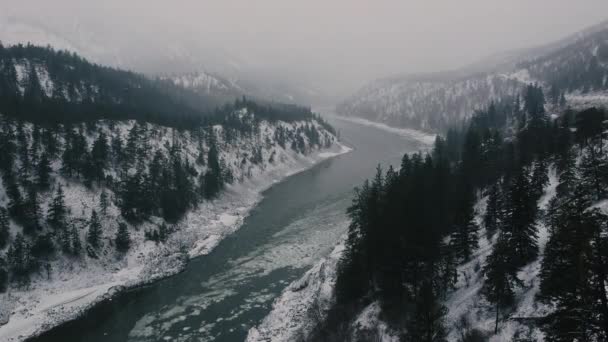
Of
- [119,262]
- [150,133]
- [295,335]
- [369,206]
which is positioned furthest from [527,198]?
[150,133]

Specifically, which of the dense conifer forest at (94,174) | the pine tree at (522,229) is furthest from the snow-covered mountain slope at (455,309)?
the dense conifer forest at (94,174)

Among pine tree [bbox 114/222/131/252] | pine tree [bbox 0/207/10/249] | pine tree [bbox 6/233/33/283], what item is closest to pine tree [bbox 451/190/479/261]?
pine tree [bbox 114/222/131/252]

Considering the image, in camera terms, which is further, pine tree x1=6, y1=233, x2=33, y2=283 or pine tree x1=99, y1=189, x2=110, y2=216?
pine tree x1=99, y1=189, x2=110, y2=216

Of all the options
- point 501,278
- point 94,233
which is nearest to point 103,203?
point 94,233

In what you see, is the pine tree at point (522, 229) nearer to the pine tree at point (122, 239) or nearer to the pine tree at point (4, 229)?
the pine tree at point (122, 239)

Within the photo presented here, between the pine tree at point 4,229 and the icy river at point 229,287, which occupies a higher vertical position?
the pine tree at point 4,229

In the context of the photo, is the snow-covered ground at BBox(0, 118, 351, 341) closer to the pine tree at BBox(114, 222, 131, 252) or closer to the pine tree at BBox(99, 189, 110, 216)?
the pine tree at BBox(99, 189, 110, 216)
